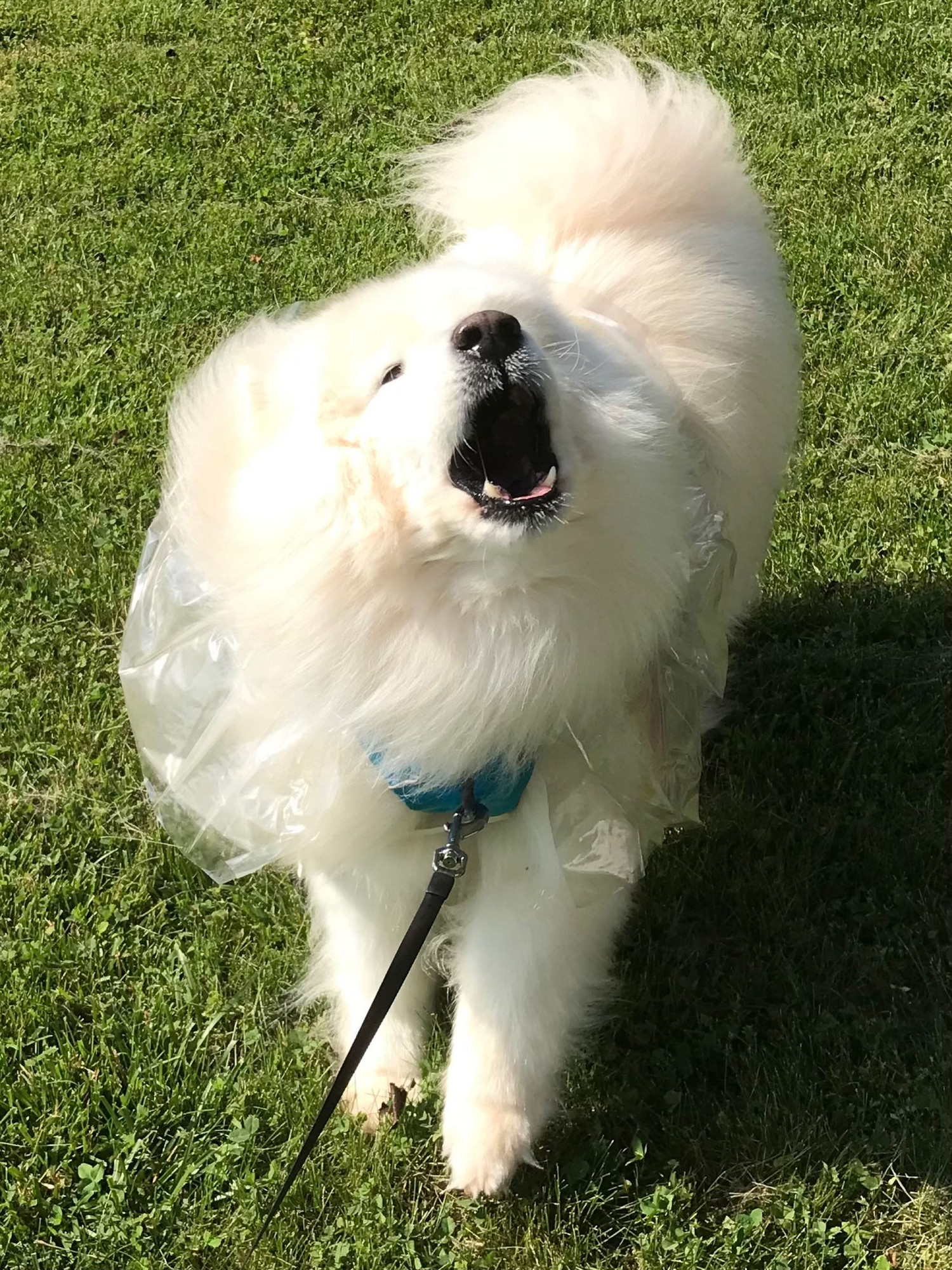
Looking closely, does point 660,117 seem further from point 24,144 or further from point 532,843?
point 24,144

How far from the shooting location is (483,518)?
1.49 m

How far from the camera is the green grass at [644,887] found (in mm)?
2201

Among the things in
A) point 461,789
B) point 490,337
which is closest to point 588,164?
point 490,337

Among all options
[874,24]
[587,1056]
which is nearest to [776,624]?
[587,1056]

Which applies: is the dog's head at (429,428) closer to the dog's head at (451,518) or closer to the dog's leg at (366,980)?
the dog's head at (451,518)

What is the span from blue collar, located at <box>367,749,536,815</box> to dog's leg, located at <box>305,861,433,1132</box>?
35 centimetres

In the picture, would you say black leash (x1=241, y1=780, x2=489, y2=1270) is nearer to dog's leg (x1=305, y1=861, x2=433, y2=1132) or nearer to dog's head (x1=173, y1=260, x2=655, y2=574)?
dog's leg (x1=305, y1=861, x2=433, y2=1132)

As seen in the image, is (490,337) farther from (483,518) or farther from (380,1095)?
(380,1095)

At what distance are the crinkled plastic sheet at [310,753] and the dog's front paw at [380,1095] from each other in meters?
0.56

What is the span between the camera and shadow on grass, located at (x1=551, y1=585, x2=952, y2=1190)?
228 cm

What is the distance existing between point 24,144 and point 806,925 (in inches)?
202

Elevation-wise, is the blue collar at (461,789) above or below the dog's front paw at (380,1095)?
above

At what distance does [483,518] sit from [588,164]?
1.13m

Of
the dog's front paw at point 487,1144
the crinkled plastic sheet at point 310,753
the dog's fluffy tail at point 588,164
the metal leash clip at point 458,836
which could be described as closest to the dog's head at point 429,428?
the crinkled plastic sheet at point 310,753
